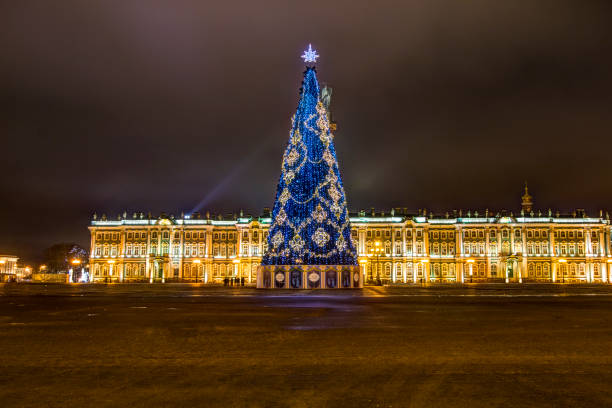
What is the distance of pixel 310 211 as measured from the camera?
34406 millimetres

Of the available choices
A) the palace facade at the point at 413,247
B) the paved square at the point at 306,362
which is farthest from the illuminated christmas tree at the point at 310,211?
the palace facade at the point at 413,247

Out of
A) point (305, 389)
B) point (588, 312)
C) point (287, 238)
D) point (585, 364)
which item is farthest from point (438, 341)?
point (287, 238)

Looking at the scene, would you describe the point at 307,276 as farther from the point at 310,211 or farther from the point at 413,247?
the point at 413,247

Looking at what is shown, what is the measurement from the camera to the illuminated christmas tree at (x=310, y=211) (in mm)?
34594

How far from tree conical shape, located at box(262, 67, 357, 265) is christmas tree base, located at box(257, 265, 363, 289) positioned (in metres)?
0.42

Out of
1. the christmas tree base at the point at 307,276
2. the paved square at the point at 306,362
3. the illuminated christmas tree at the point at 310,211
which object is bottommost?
the paved square at the point at 306,362

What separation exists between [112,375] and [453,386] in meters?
4.58

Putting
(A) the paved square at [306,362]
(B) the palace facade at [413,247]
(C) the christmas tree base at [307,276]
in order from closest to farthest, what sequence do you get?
(A) the paved square at [306,362] → (C) the christmas tree base at [307,276] → (B) the palace facade at [413,247]

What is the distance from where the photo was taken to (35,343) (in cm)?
1054

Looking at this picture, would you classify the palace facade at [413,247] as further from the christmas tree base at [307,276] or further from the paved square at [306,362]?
the paved square at [306,362]

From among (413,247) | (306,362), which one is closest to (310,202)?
(306,362)

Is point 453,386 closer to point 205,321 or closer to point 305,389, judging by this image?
point 305,389

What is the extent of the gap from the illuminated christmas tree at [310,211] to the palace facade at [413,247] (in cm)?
4698

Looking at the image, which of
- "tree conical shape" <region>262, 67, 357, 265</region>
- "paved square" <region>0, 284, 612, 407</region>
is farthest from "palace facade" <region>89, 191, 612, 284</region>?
"paved square" <region>0, 284, 612, 407</region>
